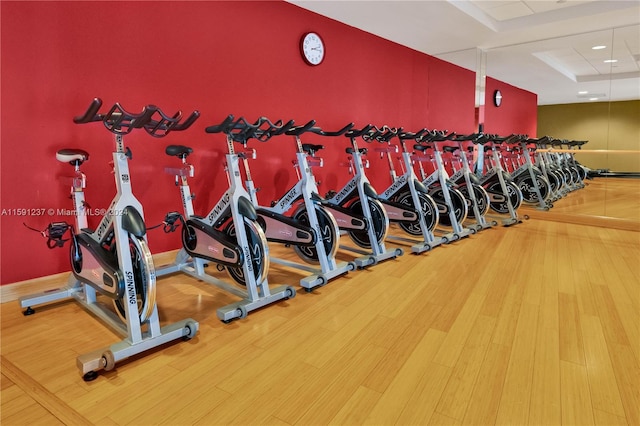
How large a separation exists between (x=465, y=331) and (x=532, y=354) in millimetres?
350

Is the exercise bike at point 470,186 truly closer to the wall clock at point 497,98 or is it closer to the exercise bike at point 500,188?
the exercise bike at point 500,188

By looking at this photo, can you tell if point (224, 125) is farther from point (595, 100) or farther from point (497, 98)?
point (497, 98)

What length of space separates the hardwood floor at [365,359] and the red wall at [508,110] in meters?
4.21

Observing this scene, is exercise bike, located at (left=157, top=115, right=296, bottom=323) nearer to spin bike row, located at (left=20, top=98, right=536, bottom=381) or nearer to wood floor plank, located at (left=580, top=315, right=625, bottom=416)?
spin bike row, located at (left=20, top=98, right=536, bottom=381)

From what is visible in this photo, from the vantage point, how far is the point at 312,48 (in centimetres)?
452

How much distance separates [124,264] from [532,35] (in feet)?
20.0

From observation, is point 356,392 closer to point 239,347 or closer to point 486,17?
point 239,347

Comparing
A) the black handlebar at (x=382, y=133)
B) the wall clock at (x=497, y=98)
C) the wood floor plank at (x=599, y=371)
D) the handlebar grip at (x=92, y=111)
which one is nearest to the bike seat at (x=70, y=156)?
the handlebar grip at (x=92, y=111)

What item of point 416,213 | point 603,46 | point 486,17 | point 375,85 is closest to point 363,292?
point 416,213

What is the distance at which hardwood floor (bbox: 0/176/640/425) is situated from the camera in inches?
59.9

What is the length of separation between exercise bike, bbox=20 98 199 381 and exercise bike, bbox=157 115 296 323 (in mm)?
427

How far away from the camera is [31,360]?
191 centimetres

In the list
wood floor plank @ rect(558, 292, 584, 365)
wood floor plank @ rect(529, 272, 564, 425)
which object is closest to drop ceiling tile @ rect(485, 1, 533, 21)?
wood floor plank @ rect(558, 292, 584, 365)

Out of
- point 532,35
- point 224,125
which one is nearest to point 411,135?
point 224,125
